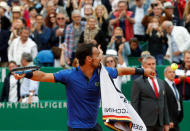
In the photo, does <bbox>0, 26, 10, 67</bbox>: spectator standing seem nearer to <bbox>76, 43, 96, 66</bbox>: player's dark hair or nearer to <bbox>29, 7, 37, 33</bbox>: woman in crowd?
<bbox>29, 7, 37, 33</bbox>: woman in crowd

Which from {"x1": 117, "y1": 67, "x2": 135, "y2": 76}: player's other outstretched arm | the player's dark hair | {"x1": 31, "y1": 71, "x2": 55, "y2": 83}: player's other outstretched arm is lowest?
{"x1": 31, "y1": 71, "x2": 55, "y2": 83}: player's other outstretched arm

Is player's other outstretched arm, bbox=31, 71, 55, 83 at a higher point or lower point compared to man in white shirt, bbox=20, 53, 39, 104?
higher

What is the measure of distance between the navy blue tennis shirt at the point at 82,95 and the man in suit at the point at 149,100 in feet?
8.87

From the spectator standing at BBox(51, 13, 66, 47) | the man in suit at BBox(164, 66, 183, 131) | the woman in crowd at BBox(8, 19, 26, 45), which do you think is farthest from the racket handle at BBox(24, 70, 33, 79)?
the woman in crowd at BBox(8, 19, 26, 45)

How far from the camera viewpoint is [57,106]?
11508mm

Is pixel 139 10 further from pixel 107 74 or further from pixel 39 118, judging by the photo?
pixel 107 74

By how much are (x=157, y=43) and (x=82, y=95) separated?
6503 mm

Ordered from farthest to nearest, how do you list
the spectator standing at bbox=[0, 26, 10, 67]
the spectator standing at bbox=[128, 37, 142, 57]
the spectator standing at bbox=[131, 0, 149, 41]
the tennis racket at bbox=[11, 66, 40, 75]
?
the spectator standing at bbox=[131, 0, 149, 41], the spectator standing at bbox=[0, 26, 10, 67], the spectator standing at bbox=[128, 37, 142, 57], the tennis racket at bbox=[11, 66, 40, 75]

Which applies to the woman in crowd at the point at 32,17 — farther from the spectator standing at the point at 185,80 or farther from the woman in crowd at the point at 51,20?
the spectator standing at the point at 185,80

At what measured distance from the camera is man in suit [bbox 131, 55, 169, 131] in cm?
938

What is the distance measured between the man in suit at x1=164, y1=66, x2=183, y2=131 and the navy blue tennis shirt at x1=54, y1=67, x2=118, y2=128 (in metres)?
3.82

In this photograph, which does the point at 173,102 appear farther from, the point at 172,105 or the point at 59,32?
the point at 59,32

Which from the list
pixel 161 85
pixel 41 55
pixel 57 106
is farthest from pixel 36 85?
pixel 161 85

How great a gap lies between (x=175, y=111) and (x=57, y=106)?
2730 millimetres
